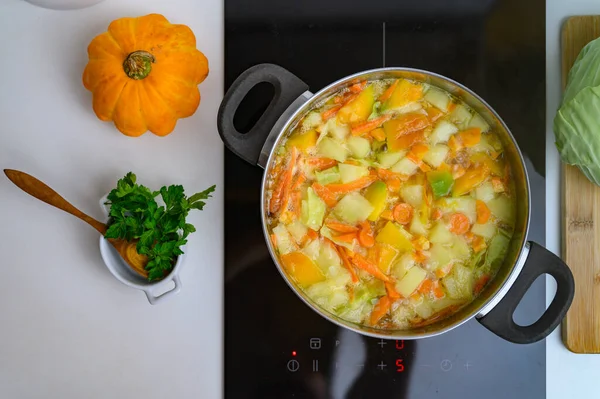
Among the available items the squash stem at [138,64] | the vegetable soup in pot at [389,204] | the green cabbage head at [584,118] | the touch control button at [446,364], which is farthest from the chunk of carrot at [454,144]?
the squash stem at [138,64]

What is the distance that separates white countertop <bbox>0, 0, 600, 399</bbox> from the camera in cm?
117

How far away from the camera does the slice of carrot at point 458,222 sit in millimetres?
1057

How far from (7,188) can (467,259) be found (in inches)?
39.6

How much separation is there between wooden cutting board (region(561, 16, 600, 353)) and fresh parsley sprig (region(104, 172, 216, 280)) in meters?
0.78

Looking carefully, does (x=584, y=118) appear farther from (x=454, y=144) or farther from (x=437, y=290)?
(x=437, y=290)

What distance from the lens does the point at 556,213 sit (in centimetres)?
117

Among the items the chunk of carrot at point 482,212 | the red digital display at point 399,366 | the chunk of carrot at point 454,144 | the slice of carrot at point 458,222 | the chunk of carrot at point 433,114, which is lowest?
the red digital display at point 399,366

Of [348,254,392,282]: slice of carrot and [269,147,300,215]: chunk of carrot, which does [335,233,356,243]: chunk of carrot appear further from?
[269,147,300,215]: chunk of carrot

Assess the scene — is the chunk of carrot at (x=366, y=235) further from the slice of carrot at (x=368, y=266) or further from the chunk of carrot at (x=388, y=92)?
the chunk of carrot at (x=388, y=92)

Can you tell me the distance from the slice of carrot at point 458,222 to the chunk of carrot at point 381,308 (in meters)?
0.19

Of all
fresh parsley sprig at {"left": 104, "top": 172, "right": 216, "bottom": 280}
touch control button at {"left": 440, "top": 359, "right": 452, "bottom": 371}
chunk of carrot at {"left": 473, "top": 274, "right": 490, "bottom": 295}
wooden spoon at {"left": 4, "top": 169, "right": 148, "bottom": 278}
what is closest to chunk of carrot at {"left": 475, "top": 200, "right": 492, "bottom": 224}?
chunk of carrot at {"left": 473, "top": 274, "right": 490, "bottom": 295}

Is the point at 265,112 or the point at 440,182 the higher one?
the point at 265,112

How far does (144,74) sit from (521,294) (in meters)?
0.83

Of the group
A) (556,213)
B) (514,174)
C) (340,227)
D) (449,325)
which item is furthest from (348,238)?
(556,213)
